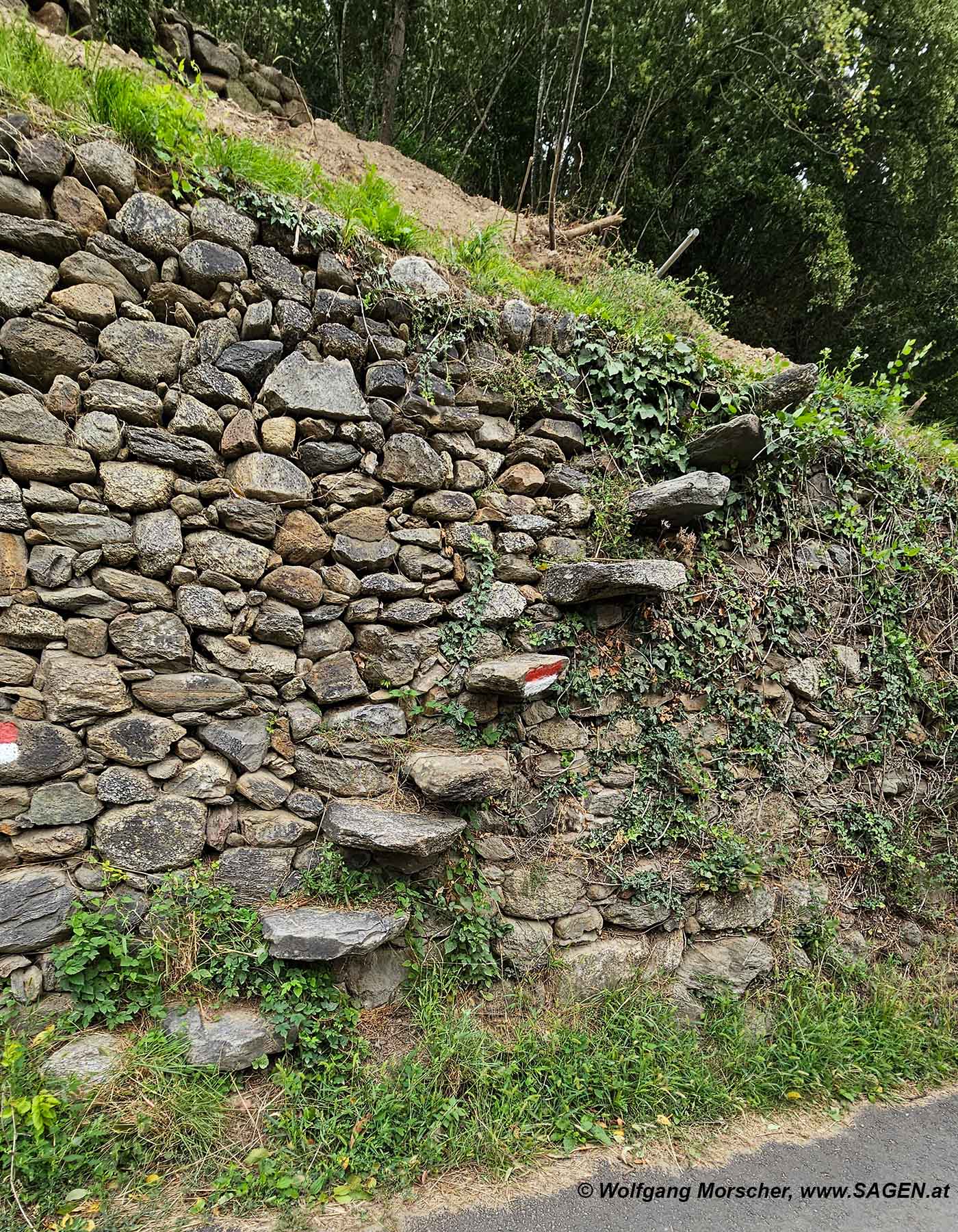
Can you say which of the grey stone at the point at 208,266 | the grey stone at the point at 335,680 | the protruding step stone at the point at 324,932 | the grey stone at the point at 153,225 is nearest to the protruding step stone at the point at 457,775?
the grey stone at the point at 335,680

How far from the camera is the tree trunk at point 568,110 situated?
14.0 feet

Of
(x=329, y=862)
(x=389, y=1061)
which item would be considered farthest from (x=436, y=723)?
(x=389, y=1061)

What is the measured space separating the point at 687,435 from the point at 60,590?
345 centimetres

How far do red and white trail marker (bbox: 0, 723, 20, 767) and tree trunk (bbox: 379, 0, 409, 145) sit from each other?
6.11 m

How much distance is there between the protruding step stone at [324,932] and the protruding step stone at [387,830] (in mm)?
291

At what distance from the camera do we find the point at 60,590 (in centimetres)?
235

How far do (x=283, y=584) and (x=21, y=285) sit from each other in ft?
5.23

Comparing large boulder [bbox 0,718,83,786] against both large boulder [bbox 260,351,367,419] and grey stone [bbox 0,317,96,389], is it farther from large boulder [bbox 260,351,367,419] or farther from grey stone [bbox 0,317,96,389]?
large boulder [bbox 260,351,367,419]

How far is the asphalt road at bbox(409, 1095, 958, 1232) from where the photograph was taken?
7.18 feet

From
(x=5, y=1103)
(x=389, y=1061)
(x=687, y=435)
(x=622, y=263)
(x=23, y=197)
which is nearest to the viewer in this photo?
(x=5, y=1103)

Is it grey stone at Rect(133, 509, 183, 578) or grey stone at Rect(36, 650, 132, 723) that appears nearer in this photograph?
grey stone at Rect(36, 650, 132, 723)

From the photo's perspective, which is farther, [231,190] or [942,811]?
[942,811]

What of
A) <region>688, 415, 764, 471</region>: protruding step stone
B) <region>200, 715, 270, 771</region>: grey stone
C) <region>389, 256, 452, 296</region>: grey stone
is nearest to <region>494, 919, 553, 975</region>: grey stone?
<region>200, 715, 270, 771</region>: grey stone

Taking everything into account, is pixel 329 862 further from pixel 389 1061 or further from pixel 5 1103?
pixel 5 1103
